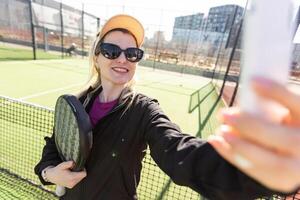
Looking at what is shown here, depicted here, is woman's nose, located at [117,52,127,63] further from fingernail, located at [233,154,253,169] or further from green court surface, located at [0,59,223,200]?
fingernail, located at [233,154,253,169]

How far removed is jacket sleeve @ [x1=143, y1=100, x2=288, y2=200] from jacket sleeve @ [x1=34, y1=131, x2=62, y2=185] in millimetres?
780

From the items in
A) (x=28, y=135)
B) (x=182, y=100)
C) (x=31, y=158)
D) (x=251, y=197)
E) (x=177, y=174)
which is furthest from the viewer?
(x=182, y=100)

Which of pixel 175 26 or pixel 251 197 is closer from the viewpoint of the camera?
pixel 251 197

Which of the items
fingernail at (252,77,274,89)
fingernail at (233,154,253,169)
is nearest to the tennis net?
fingernail at (233,154,253,169)

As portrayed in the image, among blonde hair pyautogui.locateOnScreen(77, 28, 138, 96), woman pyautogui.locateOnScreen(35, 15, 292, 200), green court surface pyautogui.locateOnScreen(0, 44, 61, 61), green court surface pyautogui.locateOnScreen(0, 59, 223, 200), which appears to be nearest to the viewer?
woman pyautogui.locateOnScreen(35, 15, 292, 200)

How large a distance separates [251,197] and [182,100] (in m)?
10.8

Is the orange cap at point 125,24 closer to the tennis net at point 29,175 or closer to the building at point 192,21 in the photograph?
the tennis net at point 29,175

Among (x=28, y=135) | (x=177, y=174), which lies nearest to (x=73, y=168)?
(x=177, y=174)

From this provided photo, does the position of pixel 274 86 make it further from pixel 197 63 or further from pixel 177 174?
pixel 197 63

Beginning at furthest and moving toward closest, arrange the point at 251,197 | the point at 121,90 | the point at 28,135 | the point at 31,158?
the point at 28,135
the point at 31,158
the point at 121,90
the point at 251,197

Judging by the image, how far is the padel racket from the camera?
145 cm

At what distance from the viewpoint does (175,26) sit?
26.4 meters

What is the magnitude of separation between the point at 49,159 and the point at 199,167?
1189 mm

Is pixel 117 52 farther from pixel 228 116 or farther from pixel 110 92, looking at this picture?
pixel 228 116
